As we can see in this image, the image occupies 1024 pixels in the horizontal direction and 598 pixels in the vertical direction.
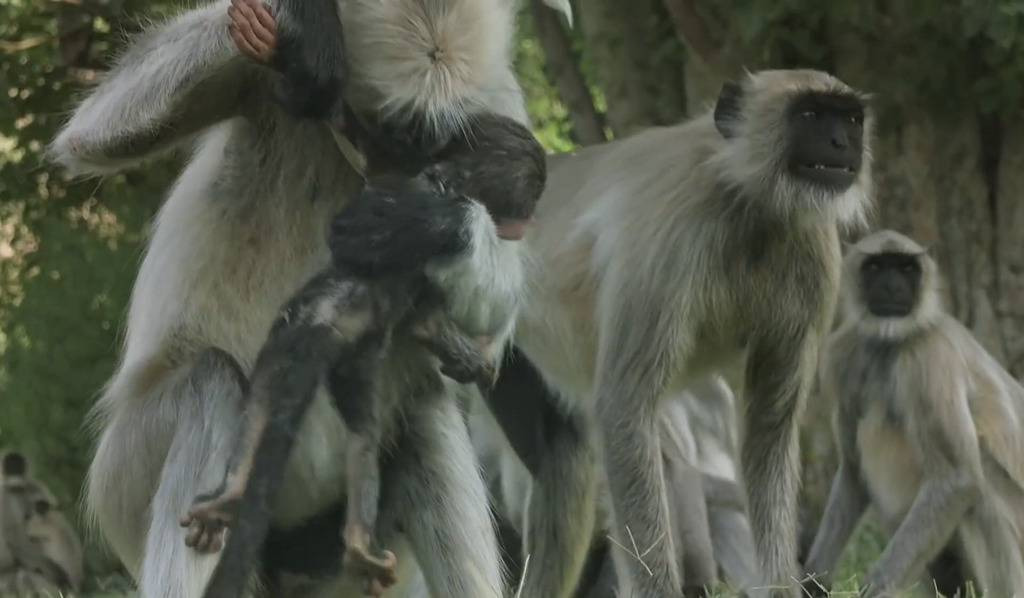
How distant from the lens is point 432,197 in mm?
3092

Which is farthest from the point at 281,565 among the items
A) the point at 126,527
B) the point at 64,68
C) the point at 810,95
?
the point at 64,68

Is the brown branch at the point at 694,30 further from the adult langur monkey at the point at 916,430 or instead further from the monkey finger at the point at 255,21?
the monkey finger at the point at 255,21

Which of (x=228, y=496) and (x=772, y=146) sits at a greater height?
(x=228, y=496)

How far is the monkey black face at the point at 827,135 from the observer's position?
5.08 meters

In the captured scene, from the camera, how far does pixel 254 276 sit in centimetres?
329

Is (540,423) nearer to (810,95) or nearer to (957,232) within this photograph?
(810,95)

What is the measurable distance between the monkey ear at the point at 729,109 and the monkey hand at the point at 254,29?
2.47m

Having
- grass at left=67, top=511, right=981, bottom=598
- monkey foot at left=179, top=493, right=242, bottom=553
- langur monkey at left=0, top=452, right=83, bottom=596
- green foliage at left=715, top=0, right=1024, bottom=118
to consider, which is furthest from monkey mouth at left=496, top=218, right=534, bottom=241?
langur monkey at left=0, top=452, right=83, bottom=596

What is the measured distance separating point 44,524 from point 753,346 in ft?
18.1

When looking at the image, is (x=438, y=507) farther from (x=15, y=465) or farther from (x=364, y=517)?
(x=15, y=465)

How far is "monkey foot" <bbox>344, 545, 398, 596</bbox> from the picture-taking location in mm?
3139

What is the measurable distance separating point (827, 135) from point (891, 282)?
2.08 meters

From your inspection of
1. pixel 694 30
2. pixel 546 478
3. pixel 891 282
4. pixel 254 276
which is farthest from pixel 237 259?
pixel 694 30

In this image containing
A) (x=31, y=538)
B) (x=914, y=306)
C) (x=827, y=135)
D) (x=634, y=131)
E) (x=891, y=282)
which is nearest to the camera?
(x=827, y=135)
